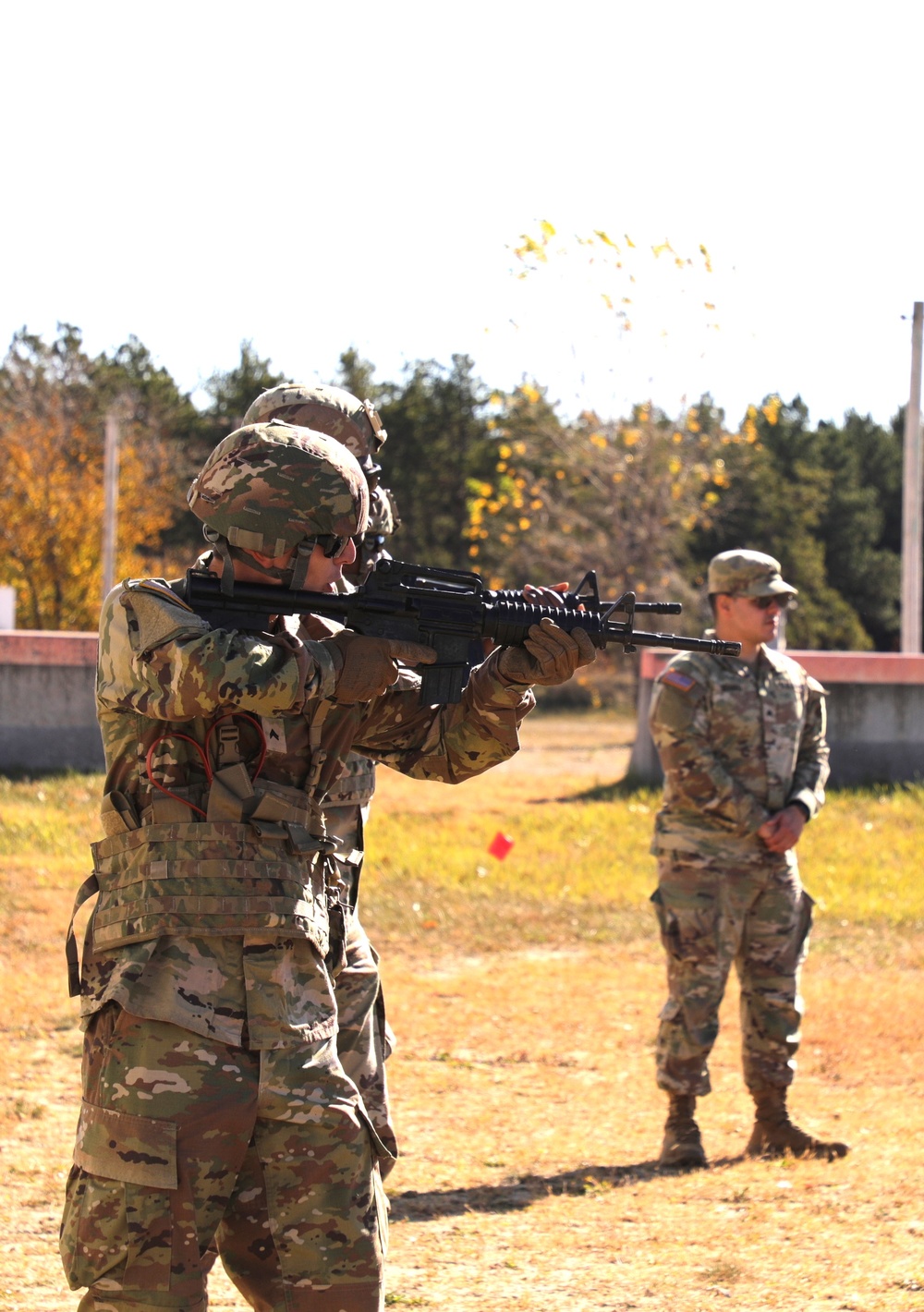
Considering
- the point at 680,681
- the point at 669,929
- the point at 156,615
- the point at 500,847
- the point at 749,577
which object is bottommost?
the point at 500,847

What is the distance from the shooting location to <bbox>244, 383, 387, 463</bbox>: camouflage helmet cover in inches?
182

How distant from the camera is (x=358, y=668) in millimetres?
3215

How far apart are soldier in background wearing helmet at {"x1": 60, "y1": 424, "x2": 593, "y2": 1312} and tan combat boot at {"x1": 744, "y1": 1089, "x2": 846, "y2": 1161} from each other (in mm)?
3111

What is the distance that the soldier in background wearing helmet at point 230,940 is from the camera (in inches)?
114

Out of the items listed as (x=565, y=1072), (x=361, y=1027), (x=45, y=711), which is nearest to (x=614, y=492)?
(x=45, y=711)

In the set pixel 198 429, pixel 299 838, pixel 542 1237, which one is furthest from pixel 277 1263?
pixel 198 429

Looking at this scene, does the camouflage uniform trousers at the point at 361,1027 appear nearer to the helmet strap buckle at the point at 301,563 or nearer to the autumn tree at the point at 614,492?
the helmet strap buckle at the point at 301,563

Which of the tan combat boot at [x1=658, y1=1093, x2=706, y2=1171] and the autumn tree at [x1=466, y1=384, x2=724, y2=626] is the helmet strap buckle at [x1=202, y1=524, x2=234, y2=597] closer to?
the tan combat boot at [x1=658, y1=1093, x2=706, y2=1171]

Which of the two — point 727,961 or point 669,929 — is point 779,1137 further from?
point 669,929

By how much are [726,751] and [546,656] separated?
286cm

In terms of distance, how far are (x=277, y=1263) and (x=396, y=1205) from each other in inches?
91.1

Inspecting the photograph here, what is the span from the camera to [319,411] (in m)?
4.67

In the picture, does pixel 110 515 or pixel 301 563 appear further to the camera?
pixel 110 515

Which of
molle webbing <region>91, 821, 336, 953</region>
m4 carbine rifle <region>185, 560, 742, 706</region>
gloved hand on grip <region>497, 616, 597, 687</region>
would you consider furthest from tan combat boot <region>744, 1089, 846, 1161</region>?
molle webbing <region>91, 821, 336, 953</region>
